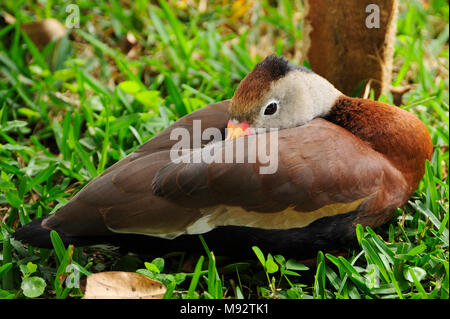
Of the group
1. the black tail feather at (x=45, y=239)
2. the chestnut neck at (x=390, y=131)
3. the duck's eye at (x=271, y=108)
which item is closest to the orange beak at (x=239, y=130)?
the duck's eye at (x=271, y=108)

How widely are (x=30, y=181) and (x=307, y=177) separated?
138 cm

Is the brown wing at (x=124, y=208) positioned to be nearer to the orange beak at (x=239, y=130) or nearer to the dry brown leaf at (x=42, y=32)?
the orange beak at (x=239, y=130)

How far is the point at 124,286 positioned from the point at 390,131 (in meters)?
1.31

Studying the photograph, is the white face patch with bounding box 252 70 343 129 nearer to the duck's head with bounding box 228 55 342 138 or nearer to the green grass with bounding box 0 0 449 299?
the duck's head with bounding box 228 55 342 138

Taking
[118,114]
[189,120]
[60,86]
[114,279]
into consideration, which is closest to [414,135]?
[189,120]

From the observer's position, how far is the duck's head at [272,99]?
96.3 inches

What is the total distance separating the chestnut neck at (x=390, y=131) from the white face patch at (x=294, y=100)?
0.13 meters

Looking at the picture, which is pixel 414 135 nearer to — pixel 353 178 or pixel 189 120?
pixel 353 178

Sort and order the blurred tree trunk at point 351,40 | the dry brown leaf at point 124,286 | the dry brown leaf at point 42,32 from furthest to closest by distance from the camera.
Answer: the dry brown leaf at point 42,32 < the blurred tree trunk at point 351,40 < the dry brown leaf at point 124,286

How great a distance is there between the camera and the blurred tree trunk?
3.12 meters

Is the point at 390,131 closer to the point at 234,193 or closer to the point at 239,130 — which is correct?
the point at 239,130

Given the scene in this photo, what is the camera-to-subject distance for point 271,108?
8.13 feet

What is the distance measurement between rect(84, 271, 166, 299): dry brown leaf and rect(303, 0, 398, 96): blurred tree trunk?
1.73 metres

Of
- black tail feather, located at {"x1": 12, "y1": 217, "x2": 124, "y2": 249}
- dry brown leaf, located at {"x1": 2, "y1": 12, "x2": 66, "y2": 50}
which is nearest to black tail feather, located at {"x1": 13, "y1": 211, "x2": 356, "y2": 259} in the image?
black tail feather, located at {"x1": 12, "y1": 217, "x2": 124, "y2": 249}
